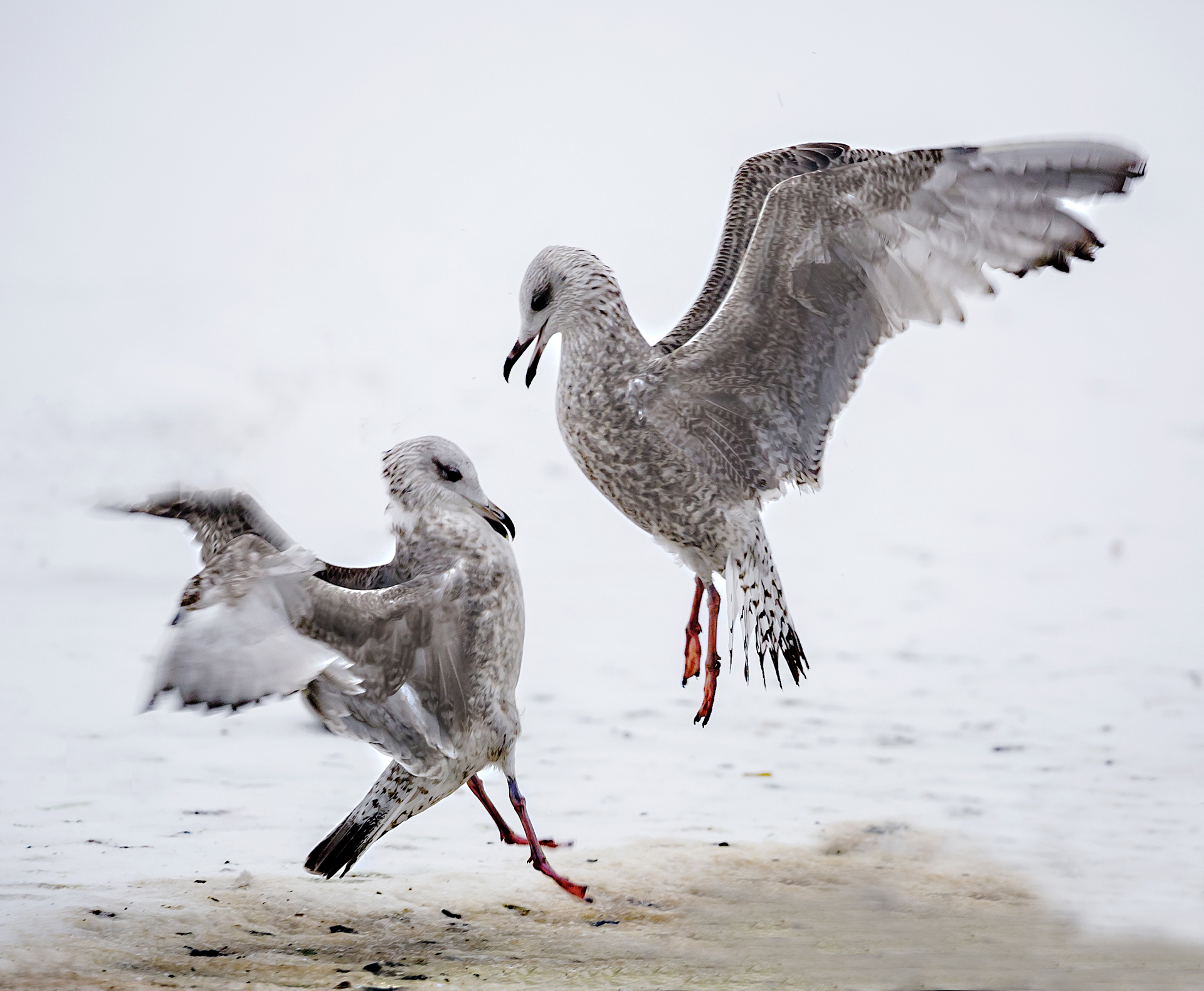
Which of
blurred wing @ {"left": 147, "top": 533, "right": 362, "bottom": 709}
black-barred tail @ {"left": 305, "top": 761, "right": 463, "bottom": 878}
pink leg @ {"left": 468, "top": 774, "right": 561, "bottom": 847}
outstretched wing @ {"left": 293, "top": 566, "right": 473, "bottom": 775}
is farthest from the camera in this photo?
pink leg @ {"left": 468, "top": 774, "right": 561, "bottom": 847}

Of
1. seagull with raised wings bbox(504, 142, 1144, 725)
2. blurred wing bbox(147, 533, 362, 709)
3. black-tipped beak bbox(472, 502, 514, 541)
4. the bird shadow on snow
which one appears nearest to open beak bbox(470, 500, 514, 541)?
black-tipped beak bbox(472, 502, 514, 541)

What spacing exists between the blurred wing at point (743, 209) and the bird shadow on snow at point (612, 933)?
1655mm

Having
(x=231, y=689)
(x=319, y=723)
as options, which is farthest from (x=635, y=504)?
(x=231, y=689)

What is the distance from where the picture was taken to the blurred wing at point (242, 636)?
304cm

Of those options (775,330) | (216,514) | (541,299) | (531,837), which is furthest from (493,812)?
(775,330)

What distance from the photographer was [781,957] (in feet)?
13.2

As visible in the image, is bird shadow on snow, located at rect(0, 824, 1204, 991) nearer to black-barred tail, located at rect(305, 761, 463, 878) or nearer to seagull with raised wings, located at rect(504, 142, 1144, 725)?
black-barred tail, located at rect(305, 761, 463, 878)

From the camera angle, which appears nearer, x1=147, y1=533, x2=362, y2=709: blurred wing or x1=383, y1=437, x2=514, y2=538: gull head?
x1=147, y1=533, x2=362, y2=709: blurred wing

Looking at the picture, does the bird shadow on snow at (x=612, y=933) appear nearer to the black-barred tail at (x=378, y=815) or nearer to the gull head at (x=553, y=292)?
the black-barred tail at (x=378, y=815)

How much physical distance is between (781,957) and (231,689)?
182cm

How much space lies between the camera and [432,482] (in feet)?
11.8

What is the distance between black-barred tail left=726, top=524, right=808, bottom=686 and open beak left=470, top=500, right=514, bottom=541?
59 cm

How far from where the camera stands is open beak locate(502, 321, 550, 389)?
11.6 ft

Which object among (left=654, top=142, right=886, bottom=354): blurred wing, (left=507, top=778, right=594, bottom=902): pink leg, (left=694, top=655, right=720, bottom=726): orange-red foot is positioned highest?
(left=654, top=142, right=886, bottom=354): blurred wing
